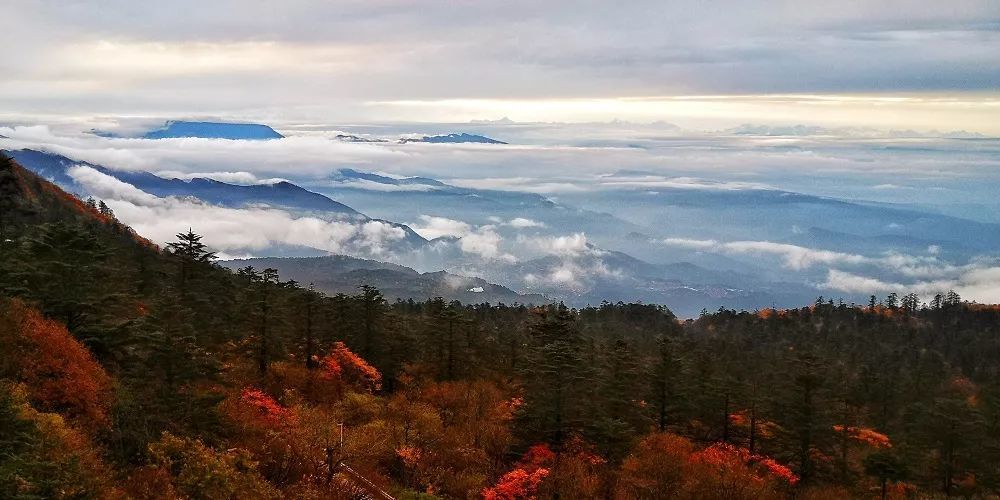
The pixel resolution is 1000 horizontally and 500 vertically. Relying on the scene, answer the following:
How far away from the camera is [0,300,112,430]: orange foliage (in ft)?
102

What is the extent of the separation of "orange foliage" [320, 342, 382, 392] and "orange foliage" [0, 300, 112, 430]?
1073 inches

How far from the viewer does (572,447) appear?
148ft

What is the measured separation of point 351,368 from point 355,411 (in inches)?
436

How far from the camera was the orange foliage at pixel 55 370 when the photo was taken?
102 ft

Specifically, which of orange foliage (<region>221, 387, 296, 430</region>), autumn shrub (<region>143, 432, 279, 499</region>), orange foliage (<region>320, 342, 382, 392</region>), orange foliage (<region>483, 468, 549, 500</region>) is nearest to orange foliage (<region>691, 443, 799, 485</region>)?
orange foliage (<region>483, 468, 549, 500</region>)

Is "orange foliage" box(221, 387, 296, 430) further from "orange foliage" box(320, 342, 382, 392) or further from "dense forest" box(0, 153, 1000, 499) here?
"orange foliage" box(320, 342, 382, 392)

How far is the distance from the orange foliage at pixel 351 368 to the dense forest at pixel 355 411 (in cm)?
20

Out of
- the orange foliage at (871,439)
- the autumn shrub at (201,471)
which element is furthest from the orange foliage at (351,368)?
the orange foliage at (871,439)

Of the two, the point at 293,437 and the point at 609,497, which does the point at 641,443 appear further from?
the point at 293,437

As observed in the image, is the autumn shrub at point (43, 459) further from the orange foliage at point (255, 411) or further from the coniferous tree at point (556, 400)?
the coniferous tree at point (556, 400)

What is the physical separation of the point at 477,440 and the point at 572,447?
7.80m

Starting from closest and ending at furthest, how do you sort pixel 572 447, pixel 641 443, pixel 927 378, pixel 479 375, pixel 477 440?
pixel 572 447 < pixel 477 440 < pixel 641 443 < pixel 479 375 < pixel 927 378

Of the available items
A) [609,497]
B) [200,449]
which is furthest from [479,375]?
[200,449]

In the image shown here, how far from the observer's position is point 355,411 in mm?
53844
